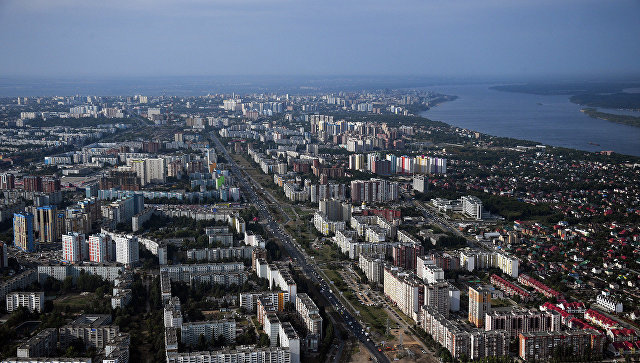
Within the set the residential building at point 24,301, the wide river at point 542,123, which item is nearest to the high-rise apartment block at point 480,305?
the residential building at point 24,301

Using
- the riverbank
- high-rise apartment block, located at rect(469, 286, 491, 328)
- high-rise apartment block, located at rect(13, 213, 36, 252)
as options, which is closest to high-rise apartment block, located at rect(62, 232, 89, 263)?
high-rise apartment block, located at rect(13, 213, 36, 252)

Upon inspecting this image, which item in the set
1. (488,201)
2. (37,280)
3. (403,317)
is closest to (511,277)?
(403,317)

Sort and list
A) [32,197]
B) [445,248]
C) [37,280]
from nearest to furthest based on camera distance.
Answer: [37,280]
[445,248]
[32,197]

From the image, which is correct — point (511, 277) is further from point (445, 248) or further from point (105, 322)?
point (105, 322)

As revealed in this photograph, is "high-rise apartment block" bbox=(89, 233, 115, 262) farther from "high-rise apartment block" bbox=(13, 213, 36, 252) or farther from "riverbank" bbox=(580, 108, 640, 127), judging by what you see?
"riverbank" bbox=(580, 108, 640, 127)

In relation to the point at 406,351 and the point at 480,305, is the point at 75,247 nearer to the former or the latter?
the point at 406,351

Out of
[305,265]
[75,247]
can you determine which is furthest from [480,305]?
[75,247]
